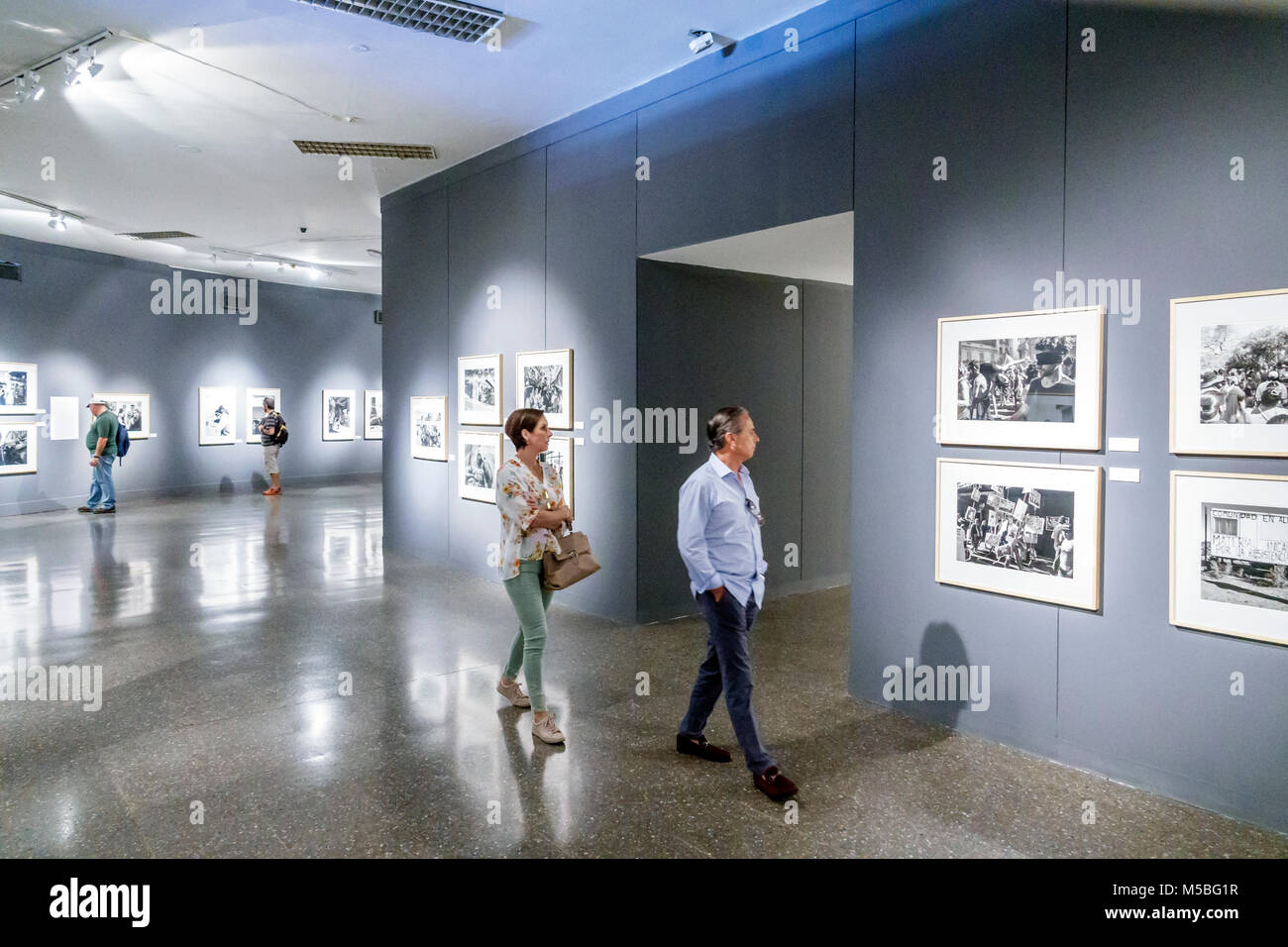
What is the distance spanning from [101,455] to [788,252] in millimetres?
13650

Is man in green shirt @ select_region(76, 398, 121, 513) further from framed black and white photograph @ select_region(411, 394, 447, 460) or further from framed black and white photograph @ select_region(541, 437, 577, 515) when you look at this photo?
framed black and white photograph @ select_region(541, 437, 577, 515)

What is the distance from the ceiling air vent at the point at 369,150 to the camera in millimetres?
9523

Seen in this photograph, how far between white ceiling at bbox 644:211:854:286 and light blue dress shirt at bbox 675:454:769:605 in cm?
273

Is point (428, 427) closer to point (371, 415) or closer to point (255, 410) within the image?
point (255, 410)

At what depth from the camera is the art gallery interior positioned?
4.12 metres

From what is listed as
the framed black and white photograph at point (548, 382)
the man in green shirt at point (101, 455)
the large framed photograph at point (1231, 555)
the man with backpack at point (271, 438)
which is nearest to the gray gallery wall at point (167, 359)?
the man in green shirt at point (101, 455)

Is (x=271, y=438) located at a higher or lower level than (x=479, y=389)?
lower

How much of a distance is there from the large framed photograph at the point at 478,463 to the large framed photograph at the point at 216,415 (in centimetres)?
1161

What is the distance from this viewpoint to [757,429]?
8.65 m

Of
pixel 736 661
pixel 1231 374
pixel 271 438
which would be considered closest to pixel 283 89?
pixel 736 661

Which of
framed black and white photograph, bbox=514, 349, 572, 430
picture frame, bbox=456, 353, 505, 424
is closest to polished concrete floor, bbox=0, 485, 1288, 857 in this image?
framed black and white photograph, bbox=514, 349, 572, 430

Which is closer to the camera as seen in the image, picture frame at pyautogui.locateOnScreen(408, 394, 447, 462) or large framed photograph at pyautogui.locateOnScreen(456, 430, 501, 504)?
large framed photograph at pyautogui.locateOnScreen(456, 430, 501, 504)

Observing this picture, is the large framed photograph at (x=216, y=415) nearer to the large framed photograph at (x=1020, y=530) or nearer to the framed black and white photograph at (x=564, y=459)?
the framed black and white photograph at (x=564, y=459)

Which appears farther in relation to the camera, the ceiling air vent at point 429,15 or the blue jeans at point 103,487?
the blue jeans at point 103,487
